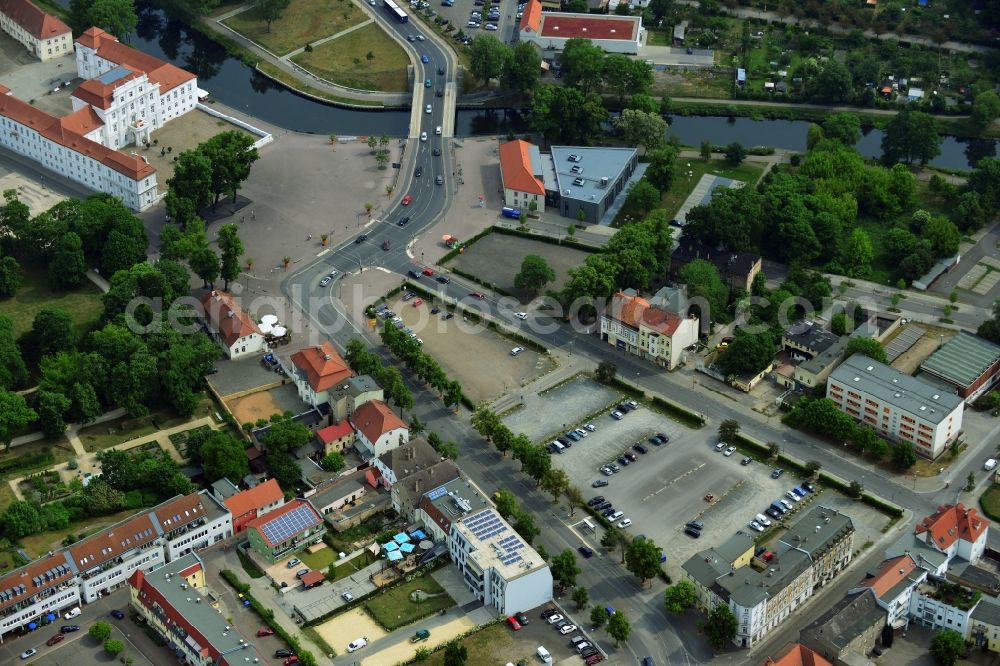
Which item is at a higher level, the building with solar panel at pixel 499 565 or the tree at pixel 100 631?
the building with solar panel at pixel 499 565

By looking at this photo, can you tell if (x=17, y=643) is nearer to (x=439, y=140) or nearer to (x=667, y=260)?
(x=667, y=260)

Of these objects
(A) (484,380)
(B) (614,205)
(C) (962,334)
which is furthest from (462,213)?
(C) (962,334)

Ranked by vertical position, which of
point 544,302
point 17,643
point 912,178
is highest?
point 912,178

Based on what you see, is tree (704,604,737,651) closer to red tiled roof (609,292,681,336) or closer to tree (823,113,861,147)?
red tiled roof (609,292,681,336)

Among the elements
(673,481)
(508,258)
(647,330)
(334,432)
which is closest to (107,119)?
(508,258)

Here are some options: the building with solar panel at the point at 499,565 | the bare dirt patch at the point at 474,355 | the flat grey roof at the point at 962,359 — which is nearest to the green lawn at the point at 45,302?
the bare dirt patch at the point at 474,355

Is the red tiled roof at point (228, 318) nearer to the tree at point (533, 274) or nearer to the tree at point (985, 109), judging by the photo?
the tree at point (533, 274)
